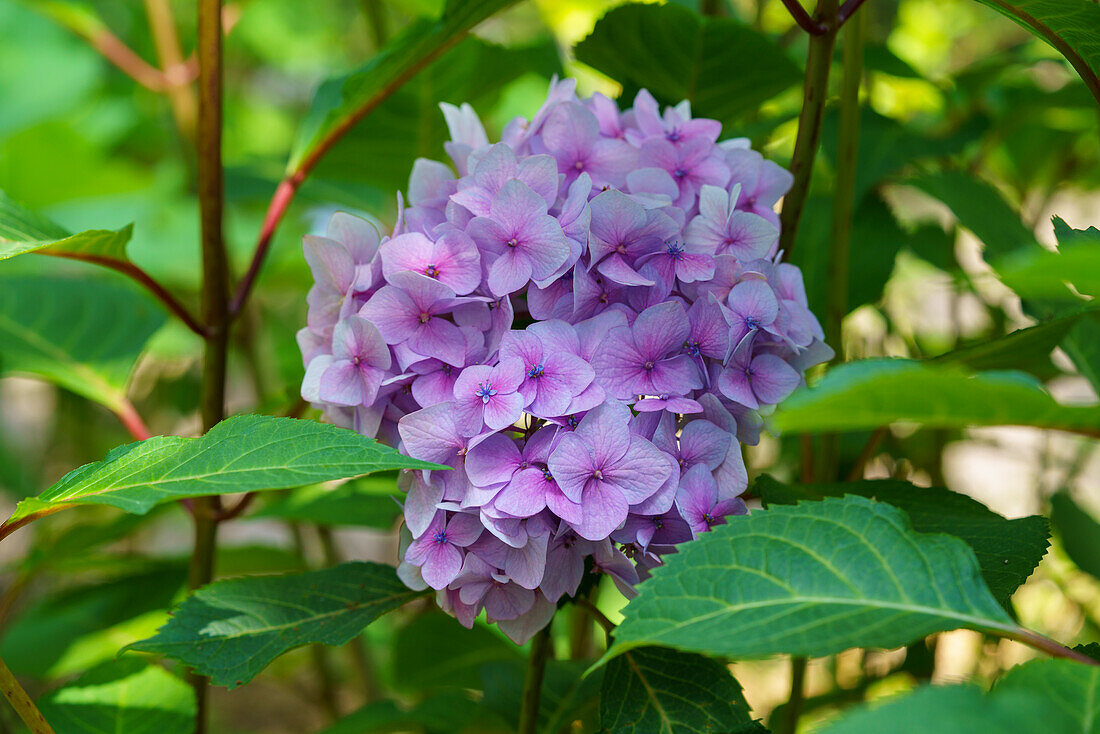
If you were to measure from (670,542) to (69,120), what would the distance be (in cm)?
157

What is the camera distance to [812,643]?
1.39 feet

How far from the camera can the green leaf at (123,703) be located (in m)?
0.73

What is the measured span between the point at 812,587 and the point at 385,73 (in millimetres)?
589

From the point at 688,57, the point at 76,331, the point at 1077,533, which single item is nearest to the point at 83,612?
the point at 76,331

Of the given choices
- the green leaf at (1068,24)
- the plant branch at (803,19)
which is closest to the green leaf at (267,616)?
the plant branch at (803,19)

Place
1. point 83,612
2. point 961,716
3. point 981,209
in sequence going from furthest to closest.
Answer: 1. point 83,612
2. point 981,209
3. point 961,716

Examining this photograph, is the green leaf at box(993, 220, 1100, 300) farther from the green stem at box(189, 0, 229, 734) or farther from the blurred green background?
the green stem at box(189, 0, 229, 734)

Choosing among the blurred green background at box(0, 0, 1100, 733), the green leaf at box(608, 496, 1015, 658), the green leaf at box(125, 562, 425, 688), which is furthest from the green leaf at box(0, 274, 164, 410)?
the green leaf at box(608, 496, 1015, 658)

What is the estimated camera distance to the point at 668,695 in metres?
0.57

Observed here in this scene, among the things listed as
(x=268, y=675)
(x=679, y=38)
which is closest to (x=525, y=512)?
(x=679, y=38)

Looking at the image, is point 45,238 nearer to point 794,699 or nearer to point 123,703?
point 123,703

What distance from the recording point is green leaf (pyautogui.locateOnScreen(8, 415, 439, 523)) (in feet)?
1.51

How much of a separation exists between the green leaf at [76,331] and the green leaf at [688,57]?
0.60m

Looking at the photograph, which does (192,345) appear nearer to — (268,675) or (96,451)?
(96,451)
